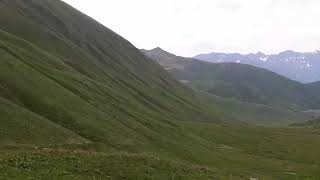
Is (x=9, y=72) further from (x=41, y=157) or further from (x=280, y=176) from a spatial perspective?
(x=280, y=176)

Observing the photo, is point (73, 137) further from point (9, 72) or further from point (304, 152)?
point (304, 152)

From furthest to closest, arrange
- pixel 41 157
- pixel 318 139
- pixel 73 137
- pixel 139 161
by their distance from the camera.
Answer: pixel 318 139 < pixel 73 137 < pixel 139 161 < pixel 41 157

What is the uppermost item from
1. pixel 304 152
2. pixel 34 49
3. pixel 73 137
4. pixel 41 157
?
pixel 34 49

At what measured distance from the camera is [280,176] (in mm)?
80250

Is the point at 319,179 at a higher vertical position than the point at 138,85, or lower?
lower

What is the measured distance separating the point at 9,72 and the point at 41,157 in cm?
4020

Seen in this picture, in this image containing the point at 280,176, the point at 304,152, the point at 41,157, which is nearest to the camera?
the point at 41,157

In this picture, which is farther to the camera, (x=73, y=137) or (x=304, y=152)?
(x=304, y=152)

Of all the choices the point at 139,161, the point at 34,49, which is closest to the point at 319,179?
the point at 139,161

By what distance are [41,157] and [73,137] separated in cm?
2354

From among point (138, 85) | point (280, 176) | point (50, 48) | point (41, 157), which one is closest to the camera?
point (41, 157)

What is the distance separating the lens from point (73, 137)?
221ft

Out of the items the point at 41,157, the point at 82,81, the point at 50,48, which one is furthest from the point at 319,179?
the point at 50,48

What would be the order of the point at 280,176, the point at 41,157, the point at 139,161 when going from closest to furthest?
the point at 41,157 → the point at 139,161 → the point at 280,176
